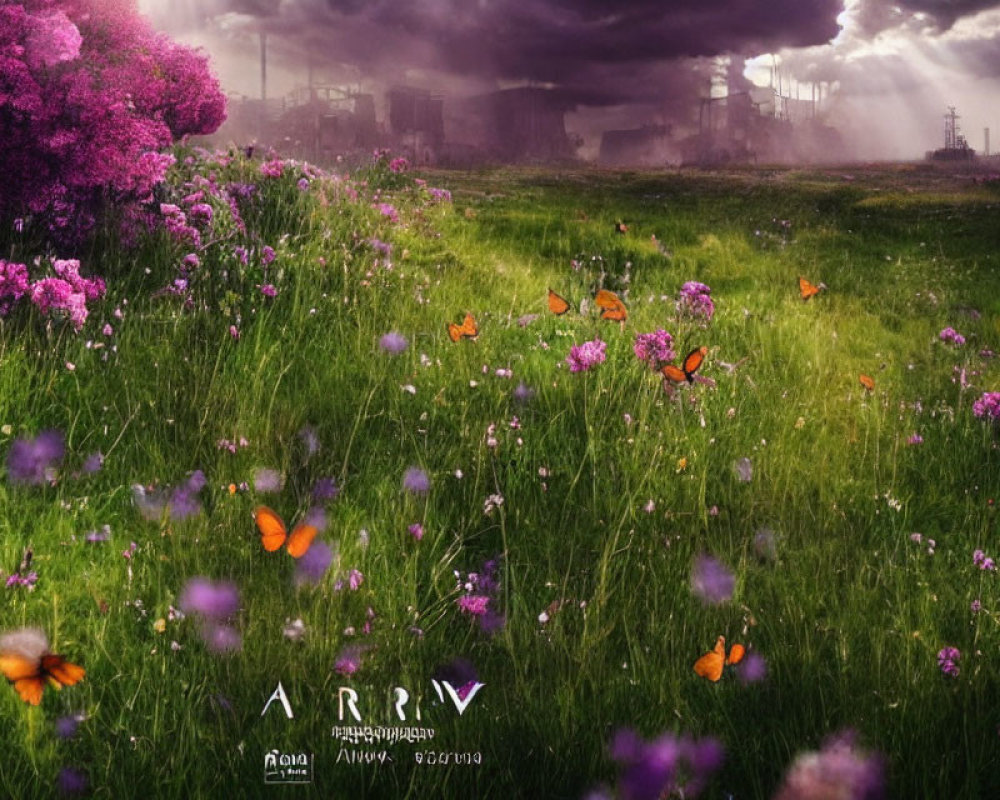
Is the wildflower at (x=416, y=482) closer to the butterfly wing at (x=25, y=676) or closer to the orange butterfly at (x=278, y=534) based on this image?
the orange butterfly at (x=278, y=534)

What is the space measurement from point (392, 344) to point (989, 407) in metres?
3.01

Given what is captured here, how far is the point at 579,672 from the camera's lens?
7.50 ft

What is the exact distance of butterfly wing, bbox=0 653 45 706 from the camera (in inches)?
75.5

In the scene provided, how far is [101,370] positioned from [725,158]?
243 ft

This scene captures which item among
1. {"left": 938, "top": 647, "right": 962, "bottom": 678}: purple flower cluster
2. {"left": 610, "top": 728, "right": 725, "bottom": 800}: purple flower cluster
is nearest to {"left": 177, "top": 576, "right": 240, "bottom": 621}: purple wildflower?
{"left": 610, "top": 728, "right": 725, "bottom": 800}: purple flower cluster

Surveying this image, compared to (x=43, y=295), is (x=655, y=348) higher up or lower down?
lower down

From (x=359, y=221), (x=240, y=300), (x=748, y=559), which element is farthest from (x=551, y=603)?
(x=359, y=221)

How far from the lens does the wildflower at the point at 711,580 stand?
2.75 meters

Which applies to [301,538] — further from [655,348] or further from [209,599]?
[655,348]

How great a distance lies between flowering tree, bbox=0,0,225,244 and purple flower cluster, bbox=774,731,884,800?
473 cm

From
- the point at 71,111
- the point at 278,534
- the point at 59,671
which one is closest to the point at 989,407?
the point at 278,534

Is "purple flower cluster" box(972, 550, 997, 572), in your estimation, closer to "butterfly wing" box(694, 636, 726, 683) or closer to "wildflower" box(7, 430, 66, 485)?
"butterfly wing" box(694, 636, 726, 683)

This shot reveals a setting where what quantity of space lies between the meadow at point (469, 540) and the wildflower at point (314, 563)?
0.01 meters

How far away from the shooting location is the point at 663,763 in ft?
6.75
